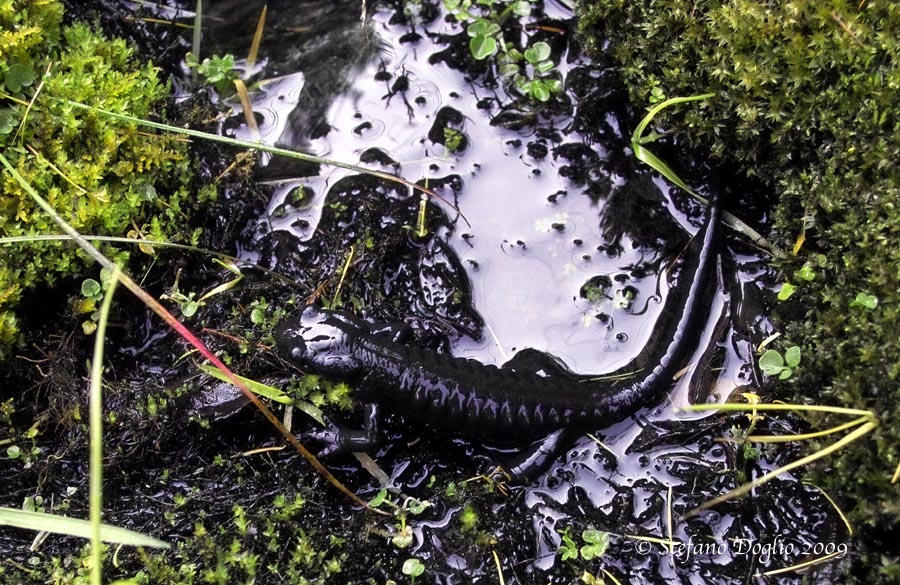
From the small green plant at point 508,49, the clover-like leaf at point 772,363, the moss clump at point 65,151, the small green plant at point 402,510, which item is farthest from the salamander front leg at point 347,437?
the small green plant at point 508,49

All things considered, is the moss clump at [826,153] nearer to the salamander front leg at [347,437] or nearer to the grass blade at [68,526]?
the salamander front leg at [347,437]

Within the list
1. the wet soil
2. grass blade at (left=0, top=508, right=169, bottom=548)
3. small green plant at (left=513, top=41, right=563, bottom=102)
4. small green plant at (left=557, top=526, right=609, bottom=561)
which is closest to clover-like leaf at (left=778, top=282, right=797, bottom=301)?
the wet soil

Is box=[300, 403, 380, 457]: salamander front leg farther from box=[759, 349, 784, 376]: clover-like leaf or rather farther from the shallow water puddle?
box=[759, 349, 784, 376]: clover-like leaf

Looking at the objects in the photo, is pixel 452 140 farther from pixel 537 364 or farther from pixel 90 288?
pixel 90 288

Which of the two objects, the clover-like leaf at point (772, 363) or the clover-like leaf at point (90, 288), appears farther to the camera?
the clover-like leaf at point (90, 288)

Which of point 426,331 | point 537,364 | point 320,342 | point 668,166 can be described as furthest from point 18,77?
point 668,166

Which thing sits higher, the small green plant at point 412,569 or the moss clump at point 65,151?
the moss clump at point 65,151

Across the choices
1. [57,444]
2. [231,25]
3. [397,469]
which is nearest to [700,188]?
[397,469]
